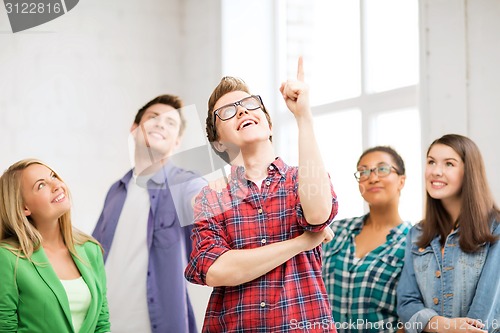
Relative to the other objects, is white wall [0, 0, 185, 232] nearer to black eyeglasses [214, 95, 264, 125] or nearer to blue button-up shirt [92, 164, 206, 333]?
blue button-up shirt [92, 164, 206, 333]

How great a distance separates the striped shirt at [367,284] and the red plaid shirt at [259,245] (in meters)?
0.87

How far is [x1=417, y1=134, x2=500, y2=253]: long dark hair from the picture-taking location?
6.84ft

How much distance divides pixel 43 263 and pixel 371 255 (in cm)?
118

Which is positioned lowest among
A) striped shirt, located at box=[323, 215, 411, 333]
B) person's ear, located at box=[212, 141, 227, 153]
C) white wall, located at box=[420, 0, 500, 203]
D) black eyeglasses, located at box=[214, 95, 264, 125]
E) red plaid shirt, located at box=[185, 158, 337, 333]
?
striped shirt, located at box=[323, 215, 411, 333]

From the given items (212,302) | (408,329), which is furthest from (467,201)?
(212,302)

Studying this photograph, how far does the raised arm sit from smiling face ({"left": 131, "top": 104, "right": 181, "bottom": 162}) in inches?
51.6

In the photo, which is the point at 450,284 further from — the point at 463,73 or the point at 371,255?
the point at 463,73

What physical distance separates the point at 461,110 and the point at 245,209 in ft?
4.40

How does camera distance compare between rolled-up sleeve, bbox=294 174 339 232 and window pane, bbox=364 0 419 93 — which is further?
window pane, bbox=364 0 419 93

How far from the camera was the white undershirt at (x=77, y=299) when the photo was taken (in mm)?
2152

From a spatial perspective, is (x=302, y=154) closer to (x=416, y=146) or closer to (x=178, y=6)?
(x=416, y=146)

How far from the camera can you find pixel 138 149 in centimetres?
289

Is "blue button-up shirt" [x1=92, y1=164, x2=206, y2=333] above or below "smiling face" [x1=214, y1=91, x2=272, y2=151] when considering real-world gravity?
below

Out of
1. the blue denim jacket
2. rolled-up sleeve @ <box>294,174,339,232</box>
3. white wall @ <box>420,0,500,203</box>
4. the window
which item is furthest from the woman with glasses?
rolled-up sleeve @ <box>294,174,339,232</box>
